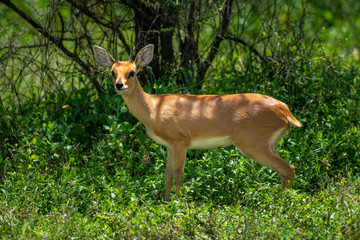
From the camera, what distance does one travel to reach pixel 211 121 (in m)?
5.17

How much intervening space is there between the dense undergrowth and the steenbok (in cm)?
31

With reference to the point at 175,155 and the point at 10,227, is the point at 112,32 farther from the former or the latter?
the point at 10,227

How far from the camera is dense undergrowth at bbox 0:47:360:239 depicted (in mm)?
4160

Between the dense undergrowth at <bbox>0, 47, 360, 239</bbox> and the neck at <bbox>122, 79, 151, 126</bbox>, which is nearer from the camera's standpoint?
the dense undergrowth at <bbox>0, 47, 360, 239</bbox>

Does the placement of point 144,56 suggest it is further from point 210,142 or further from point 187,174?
point 187,174

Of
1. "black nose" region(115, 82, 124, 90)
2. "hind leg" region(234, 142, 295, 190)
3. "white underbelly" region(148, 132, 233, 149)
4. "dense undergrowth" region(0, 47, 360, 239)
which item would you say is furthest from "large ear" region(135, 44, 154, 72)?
"hind leg" region(234, 142, 295, 190)

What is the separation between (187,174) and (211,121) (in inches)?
29.5

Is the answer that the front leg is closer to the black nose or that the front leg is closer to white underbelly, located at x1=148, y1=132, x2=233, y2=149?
white underbelly, located at x1=148, y1=132, x2=233, y2=149

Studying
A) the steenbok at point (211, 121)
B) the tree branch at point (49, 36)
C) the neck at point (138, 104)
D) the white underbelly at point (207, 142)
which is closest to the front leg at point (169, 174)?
the steenbok at point (211, 121)

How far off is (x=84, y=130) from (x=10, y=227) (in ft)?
7.26

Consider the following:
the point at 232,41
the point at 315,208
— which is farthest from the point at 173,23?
the point at 315,208

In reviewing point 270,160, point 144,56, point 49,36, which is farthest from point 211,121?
point 49,36

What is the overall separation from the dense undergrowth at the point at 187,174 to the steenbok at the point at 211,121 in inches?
12.3

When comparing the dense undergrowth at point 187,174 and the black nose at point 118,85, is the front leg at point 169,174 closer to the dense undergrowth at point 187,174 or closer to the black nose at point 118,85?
the dense undergrowth at point 187,174
